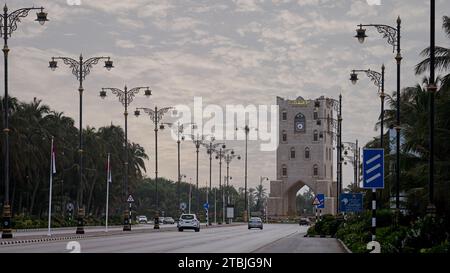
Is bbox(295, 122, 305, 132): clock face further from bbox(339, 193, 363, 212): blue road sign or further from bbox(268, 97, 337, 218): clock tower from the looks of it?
bbox(339, 193, 363, 212): blue road sign

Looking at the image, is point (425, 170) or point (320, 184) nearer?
point (425, 170)

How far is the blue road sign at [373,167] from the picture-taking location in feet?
72.5

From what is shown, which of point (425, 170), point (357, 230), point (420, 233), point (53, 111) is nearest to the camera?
point (420, 233)


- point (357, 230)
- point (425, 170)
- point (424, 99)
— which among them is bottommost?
point (357, 230)

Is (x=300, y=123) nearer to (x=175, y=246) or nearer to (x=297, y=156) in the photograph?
(x=297, y=156)

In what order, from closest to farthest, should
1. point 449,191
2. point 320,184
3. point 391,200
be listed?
point 449,191, point 391,200, point 320,184

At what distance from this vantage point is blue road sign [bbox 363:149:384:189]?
72.5 ft

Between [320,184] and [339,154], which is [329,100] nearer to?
[339,154]

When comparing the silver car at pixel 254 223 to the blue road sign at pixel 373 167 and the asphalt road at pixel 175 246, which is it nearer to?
the asphalt road at pixel 175 246

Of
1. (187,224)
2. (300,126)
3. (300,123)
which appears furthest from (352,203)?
(300,126)
